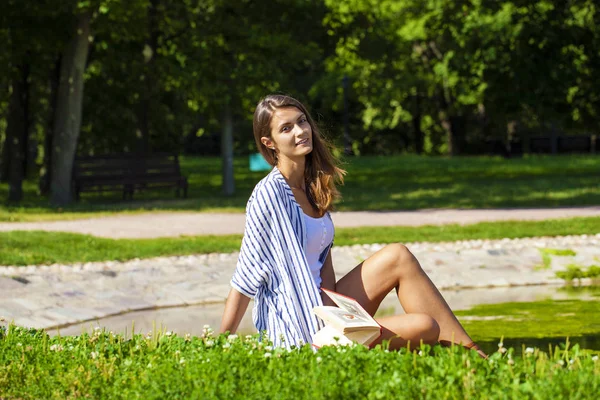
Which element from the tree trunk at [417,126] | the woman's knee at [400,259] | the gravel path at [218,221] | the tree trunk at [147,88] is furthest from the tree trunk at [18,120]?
the tree trunk at [417,126]

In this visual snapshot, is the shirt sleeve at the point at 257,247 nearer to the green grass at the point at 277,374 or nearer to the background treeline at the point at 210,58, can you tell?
the green grass at the point at 277,374

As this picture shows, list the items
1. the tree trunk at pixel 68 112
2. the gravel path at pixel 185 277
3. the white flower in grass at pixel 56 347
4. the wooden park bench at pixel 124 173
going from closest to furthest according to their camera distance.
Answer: the white flower in grass at pixel 56 347 → the gravel path at pixel 185 277 → the tree trunk at pixel 68 112 → the wooden park bench at pixel 124 173

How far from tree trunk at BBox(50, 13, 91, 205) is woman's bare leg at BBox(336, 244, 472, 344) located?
19063 mm

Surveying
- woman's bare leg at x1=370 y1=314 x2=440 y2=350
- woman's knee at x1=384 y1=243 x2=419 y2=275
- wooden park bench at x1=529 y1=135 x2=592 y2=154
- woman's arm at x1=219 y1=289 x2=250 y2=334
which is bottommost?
wooden park bench at x1=529 y1=135 x2=592 y2=154

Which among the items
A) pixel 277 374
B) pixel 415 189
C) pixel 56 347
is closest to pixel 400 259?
pixel 277 374

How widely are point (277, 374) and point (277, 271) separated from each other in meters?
1.11

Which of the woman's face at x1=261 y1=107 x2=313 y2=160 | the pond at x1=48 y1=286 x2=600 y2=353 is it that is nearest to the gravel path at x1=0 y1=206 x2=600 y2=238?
the pond at x1=48 y1=286 x2=600 y2=353

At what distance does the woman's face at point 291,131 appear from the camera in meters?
5.81

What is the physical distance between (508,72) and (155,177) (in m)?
9.94

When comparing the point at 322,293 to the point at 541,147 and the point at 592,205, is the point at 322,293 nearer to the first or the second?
the point at 592,205

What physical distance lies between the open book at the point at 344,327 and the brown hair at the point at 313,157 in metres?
0.76

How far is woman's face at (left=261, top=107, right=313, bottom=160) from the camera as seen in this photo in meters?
5.81

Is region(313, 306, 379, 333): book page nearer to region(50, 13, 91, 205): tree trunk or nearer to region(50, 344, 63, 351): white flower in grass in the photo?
region(50, 344, 63, 351): white flower in grass

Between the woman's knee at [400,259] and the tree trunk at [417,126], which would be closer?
the woman's knee at [400,259]
